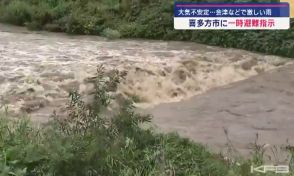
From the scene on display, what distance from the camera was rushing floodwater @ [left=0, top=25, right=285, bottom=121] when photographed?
337 inches

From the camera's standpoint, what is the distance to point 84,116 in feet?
14.7

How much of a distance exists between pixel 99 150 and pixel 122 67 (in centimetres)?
571

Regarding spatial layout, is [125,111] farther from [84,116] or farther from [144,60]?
[144,60]

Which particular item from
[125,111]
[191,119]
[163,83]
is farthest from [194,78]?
[125,111]

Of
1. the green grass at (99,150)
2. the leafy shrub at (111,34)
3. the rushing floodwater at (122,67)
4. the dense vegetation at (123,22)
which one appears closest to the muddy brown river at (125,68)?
the rushing floodwater at (122,67)

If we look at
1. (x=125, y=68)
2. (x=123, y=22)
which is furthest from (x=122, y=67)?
(x=123, y=22)

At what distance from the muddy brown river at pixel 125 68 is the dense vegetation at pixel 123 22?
12.3 inches

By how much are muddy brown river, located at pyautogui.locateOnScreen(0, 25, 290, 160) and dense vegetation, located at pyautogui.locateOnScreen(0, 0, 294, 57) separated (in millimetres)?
313

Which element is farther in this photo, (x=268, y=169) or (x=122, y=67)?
Answer: (x=122, y=67)

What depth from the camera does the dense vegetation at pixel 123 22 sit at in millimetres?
11595

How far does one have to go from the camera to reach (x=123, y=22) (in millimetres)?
13906

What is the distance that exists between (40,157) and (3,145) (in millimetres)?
467
